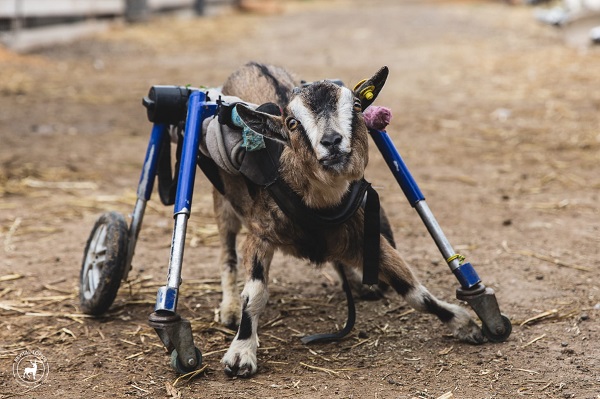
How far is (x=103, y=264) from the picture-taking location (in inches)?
159

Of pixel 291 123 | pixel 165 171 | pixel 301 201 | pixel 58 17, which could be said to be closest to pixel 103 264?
pixel 165 171

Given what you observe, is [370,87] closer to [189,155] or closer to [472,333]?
[189,155]

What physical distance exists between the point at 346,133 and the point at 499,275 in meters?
1.74

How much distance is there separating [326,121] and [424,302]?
3.31 ft

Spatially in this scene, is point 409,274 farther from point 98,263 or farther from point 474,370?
point 98,263

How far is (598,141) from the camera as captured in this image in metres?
7.61

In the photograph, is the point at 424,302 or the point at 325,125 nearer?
the point at 325,125

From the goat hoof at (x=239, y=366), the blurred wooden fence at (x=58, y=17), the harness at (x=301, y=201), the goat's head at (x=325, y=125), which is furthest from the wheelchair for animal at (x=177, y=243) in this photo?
the blurred wooden fence at (x=58, y=17)

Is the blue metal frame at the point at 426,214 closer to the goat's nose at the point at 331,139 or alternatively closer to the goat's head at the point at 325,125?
the goat's head at the point at 325,125

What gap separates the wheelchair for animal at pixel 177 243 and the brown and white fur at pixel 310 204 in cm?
14

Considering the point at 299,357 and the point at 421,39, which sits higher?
the point at 299,357

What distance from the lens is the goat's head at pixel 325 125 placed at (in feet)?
10.4

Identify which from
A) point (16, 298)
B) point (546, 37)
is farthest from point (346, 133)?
point (546, 37)

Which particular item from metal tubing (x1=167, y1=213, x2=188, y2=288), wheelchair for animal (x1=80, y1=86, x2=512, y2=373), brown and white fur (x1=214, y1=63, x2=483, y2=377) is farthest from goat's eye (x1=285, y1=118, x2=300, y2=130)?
metal tubing (x1=167, y1=213, x2=188, y2=288)
